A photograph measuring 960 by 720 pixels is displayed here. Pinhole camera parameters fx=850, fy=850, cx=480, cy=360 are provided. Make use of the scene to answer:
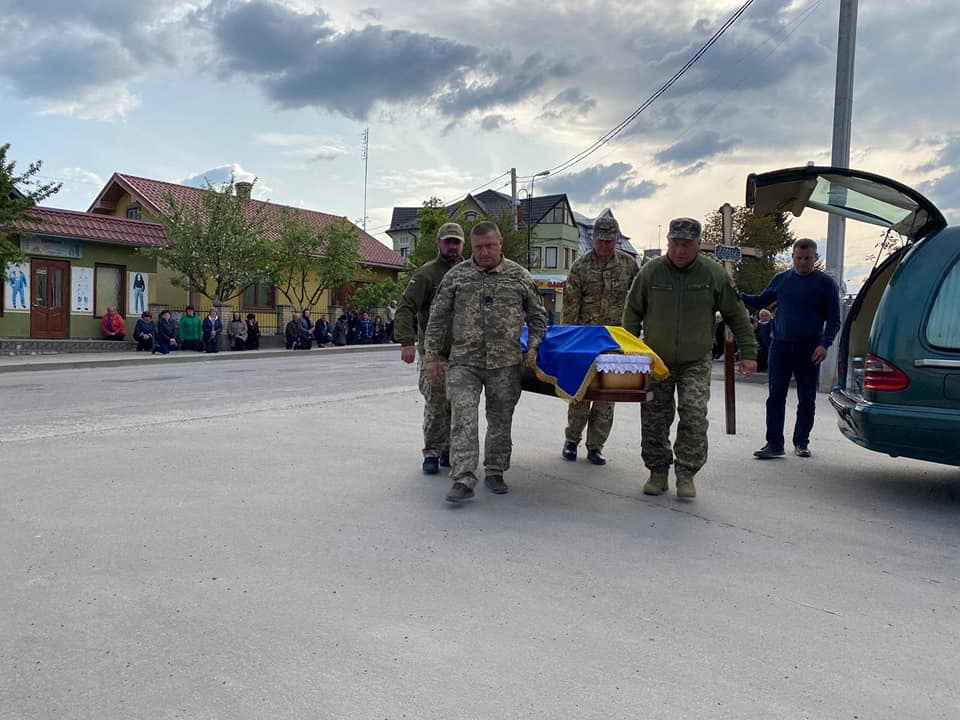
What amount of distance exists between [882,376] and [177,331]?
24.8 meters

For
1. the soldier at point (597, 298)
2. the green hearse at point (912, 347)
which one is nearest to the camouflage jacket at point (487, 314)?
the soldier at point (597, 298)

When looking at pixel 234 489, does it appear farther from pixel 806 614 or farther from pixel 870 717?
pixel 870 717

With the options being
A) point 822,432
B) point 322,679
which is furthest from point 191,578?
point 822,432

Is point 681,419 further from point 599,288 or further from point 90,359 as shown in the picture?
point 90,359

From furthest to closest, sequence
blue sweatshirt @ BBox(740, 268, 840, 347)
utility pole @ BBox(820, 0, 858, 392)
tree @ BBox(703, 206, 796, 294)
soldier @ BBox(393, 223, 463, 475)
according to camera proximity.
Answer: tree @ BBox(703, 206, 796, 294)
utility pole @ BBox(820, 0, 858, 392)
blue sweatshirt @ BBox(740, 268, 840, 347)
soldier @ BBox(393, 223, 463, 475)

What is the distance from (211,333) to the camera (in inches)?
1048

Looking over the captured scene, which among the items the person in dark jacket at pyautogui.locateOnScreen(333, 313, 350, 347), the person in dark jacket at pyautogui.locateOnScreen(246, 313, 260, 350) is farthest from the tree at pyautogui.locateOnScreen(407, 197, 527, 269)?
the person in dark jacket at pyautogui.locateOnScreen(246, 313, 260, 350)

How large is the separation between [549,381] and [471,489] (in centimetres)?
89

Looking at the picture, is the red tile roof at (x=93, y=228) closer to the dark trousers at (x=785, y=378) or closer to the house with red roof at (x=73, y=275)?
the house with red roof at (x=73, y=275)

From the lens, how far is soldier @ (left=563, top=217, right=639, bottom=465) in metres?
7.06

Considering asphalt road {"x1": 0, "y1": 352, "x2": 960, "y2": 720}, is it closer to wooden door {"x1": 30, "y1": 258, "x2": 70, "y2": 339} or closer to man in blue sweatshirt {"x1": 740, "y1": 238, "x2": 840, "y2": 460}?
man in blue sweatshirt {"x1": 740, "y1": 238, "x2": 840, "y2": 460}

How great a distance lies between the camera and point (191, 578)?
403 cm

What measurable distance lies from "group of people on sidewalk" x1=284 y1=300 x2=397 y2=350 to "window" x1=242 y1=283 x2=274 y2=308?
3.37 meters

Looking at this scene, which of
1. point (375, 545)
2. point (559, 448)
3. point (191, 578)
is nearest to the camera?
point (191, 578)
